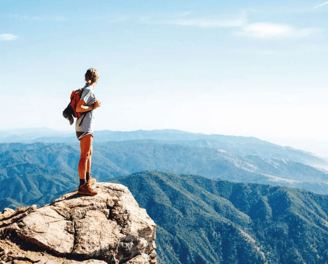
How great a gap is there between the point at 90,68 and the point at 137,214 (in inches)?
302

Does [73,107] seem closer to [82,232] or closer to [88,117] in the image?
[88,117]

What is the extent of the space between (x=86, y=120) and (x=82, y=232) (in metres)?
5.13

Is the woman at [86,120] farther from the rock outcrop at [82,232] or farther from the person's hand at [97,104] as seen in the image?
the rock outcrop at [82,232]

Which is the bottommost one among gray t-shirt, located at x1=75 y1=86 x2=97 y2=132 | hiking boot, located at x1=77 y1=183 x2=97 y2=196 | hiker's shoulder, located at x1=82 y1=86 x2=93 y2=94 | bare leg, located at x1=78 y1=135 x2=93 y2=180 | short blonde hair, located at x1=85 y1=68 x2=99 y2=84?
hiking boot, located at x1=77 y1=183 x2=97 y2=196

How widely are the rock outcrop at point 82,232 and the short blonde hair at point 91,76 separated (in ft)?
18.9

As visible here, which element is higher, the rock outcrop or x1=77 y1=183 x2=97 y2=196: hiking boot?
x1=77 y1=183 x2=97 y2=196: hiking boot

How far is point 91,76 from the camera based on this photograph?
14.4 metres

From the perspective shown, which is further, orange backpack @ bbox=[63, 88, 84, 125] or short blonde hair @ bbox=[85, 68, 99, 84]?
short blonde hair @ bbox=[85, 68, 99, 84]

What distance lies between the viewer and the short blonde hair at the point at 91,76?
14384mm

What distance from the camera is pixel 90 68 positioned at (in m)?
14.5

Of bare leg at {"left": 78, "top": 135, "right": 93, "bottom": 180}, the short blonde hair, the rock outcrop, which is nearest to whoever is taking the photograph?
the rock outcrop

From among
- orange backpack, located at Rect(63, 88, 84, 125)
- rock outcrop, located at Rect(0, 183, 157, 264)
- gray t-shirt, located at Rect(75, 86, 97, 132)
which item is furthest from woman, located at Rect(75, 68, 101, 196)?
rock outcrop, located at Rect(0, 183, 157, 264)

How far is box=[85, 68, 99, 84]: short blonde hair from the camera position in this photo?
566 inches

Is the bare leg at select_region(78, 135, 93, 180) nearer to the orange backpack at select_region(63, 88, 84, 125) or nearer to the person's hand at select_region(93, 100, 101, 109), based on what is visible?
the orange backpack at select_region(63, 88, 84, 125)
